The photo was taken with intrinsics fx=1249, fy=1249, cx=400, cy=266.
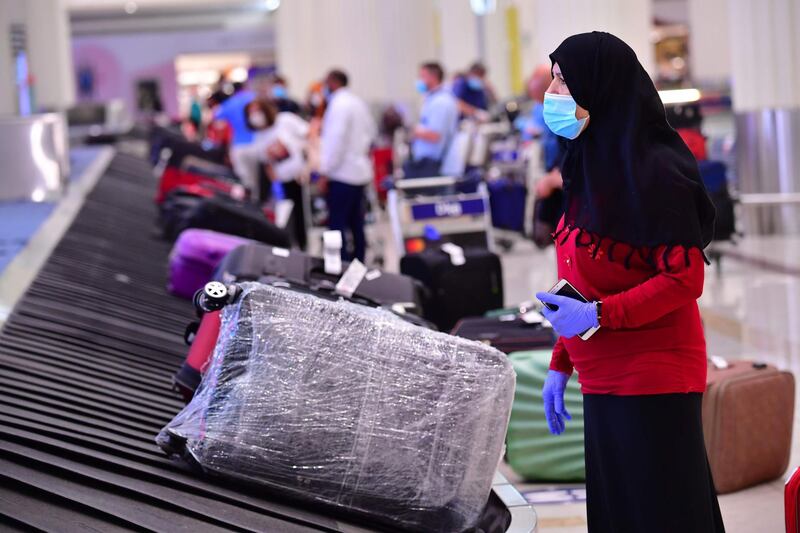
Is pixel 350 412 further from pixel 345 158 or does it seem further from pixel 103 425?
pixel 345 158

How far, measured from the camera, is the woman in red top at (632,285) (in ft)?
7.91

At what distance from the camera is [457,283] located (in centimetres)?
663

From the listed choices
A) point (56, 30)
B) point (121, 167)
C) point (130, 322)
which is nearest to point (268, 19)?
point (56, 30)

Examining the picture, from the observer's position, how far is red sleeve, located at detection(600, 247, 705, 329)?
240cm

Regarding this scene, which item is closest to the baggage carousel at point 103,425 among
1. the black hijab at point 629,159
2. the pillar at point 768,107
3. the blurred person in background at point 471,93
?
the black hijab at point 629,159

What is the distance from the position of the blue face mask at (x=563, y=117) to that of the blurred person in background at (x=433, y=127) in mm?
7957

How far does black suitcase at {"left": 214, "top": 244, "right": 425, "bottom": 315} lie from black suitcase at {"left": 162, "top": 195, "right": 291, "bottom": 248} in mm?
2076

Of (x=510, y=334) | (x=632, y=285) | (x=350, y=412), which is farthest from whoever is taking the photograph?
(x=510, y=334)

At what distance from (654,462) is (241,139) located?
352 inches

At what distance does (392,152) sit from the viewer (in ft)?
50.8

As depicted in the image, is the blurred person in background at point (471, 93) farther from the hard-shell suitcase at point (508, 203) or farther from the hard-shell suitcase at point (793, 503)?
the hard-shell suitcase at point (793, 503)

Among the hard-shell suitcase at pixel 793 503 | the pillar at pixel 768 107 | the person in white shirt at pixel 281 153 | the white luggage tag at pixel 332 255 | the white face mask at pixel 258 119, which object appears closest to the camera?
the hard-shell suitcase at pixel 793 503

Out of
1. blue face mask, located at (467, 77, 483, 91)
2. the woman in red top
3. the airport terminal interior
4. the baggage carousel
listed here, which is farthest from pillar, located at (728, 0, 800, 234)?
the woman in red top

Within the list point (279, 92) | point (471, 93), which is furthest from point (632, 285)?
point (471, 93)
